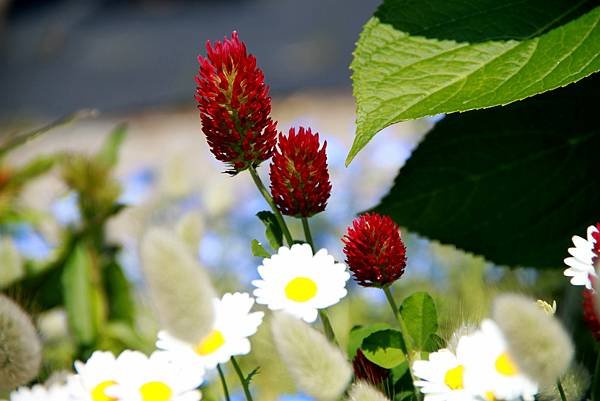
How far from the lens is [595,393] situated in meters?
0.54

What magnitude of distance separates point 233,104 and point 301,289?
4.2 inches

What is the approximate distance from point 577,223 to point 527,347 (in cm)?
44

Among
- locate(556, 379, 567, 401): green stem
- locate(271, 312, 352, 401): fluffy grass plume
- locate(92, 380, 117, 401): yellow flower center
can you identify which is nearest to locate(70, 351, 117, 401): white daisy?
locate(92, 380, 117, 401): yellow flower center

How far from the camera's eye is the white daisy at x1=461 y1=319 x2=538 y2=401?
0.47 m

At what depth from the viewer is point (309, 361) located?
46 centimetres

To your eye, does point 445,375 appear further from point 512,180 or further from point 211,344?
point 512,180

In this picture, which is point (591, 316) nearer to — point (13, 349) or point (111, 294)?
point (13, 349)

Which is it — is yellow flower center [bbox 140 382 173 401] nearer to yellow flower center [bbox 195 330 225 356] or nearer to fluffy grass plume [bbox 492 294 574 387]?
yellow flower center [bbox 195 330 225 356]

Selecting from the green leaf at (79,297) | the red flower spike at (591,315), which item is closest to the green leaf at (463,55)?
the red flower spike at (591,315)

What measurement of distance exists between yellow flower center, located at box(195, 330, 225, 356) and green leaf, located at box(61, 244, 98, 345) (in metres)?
0.50

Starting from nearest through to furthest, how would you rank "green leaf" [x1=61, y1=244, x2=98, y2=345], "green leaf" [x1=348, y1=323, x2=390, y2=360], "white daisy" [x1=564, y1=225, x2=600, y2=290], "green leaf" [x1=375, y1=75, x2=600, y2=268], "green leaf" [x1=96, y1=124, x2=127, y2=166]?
"white daisy" [x1=564, y1=225, x2=600, y2=290] → "green leaf" [x1=348, y1=323, x2=390, y2=360] → "green leaf" [x1=375, y1=75, x2=600, y2=268] → "green leaf" [x1=61, y1=244, x2=98, y2=345] → "green leaf" [x1=96, y1=124, x2=127, y2=166]

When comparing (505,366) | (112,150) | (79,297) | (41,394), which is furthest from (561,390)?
(112,150)

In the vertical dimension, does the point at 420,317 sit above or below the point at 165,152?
above

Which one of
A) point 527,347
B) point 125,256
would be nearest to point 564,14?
point 527,347
